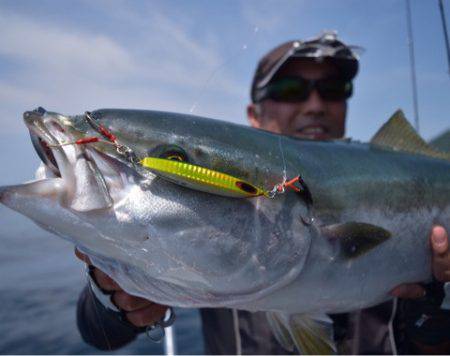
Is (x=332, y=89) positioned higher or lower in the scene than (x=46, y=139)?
higher

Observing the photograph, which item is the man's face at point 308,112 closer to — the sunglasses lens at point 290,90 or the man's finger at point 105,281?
the sunglasses lens at point 290,90

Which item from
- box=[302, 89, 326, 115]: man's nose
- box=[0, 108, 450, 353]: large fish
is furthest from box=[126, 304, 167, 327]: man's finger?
box=[302, 89, 326, 115]: man's nose

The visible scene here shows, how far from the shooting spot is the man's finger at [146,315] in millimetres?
2029

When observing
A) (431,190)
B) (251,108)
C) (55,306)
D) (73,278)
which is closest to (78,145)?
(431,190)

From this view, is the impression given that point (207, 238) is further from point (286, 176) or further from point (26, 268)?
point (26, 268)

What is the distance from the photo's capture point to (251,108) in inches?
166

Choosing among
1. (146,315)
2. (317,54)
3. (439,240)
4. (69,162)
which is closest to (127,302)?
(146,315)

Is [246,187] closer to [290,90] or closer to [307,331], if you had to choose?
[307,331]

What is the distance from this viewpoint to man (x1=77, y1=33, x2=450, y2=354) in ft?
6.73

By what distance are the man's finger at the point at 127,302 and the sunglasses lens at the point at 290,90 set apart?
2.24m

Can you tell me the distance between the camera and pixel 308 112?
343 cm

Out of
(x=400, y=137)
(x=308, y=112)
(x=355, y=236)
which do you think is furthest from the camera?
(x=308, y=112)

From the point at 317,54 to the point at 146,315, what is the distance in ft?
8.82

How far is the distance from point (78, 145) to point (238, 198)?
576mm
